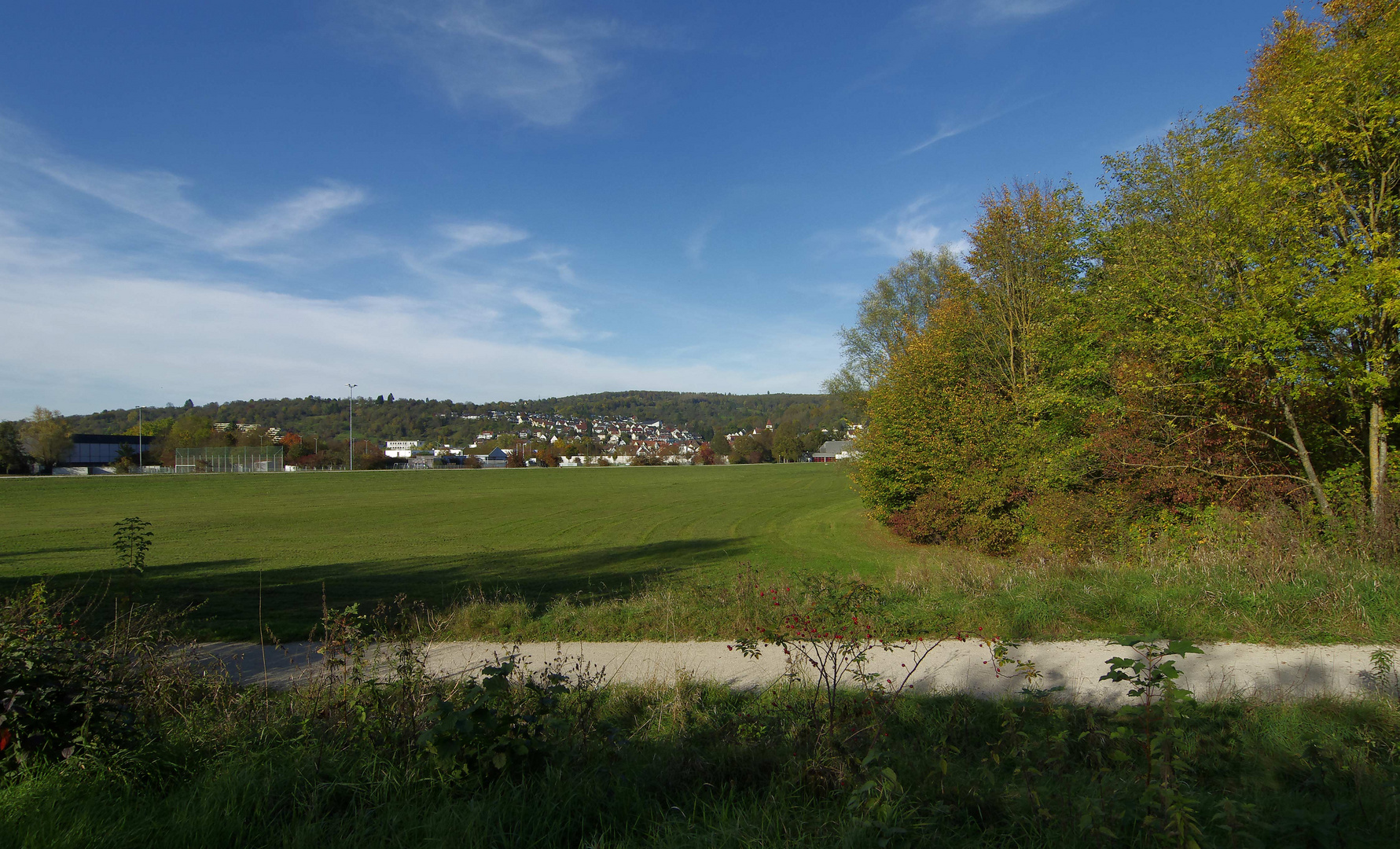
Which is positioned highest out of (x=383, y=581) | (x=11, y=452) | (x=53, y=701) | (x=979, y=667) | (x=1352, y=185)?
(x=1352, y=185)

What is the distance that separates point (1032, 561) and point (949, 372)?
16375mm

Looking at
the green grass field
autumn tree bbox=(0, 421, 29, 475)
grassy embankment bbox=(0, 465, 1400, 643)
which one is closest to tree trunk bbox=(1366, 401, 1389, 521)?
grassy embankment bbox=(0, 465, 1400, 643)

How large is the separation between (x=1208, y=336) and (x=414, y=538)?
92.6 feet

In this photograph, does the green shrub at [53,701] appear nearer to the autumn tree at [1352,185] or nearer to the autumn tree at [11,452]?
the autumn tree at [1352,185]

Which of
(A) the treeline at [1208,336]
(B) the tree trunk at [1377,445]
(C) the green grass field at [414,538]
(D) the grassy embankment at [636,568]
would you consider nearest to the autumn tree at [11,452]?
(C) the green grass field at [414,538]

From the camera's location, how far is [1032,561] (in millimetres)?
12812

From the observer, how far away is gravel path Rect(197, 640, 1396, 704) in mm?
6047

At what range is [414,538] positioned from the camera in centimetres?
3127

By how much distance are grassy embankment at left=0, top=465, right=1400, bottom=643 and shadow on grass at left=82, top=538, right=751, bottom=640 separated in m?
0.10

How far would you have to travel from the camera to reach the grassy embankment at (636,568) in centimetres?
829

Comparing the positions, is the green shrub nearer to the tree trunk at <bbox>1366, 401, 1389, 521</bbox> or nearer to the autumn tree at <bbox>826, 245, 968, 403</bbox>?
the tree trunk at <bbox>1366, 401, 1389, 521</bbox>

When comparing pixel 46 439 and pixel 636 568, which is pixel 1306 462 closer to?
pixel 636 568

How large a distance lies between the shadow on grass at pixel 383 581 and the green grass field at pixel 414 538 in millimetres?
78

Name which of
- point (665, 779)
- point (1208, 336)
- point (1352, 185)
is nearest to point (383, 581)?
point (665, 779)
